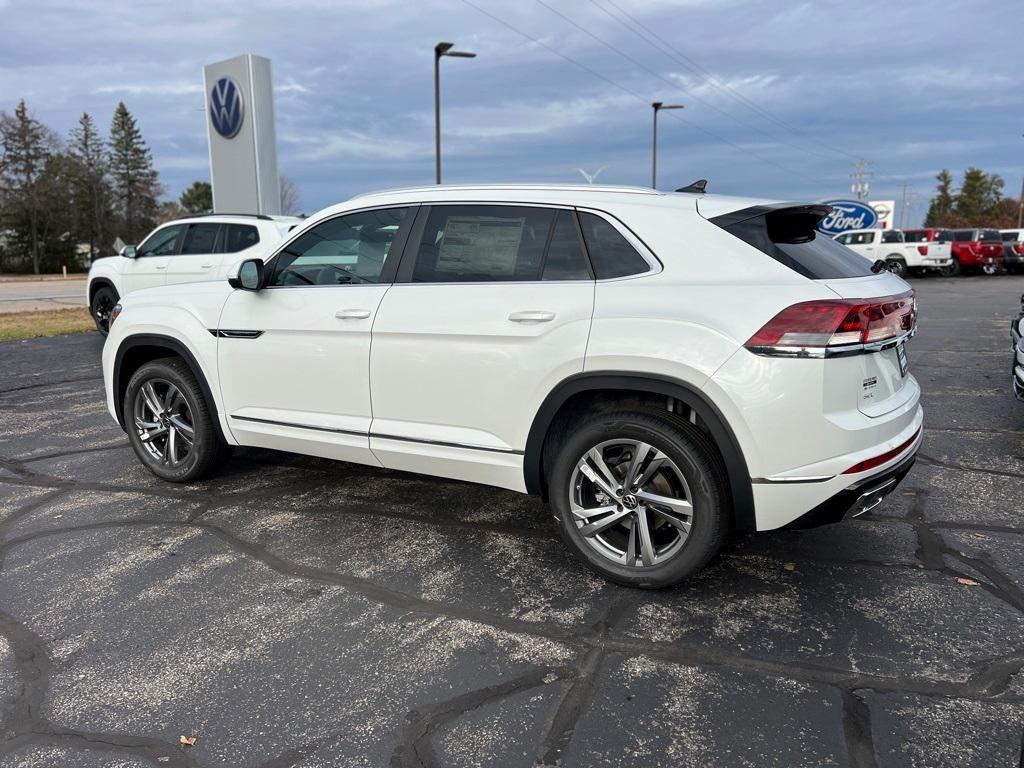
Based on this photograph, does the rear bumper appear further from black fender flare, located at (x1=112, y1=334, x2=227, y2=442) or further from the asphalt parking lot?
black fender flare, located at (x1=112, y1=334, x2=227, y2=442)

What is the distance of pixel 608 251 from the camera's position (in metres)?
3.52

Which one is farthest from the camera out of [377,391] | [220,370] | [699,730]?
[220,370]

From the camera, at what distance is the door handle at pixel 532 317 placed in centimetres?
351

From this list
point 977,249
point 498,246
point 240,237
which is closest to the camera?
point 498,246

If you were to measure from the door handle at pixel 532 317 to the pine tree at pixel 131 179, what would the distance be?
266 feet

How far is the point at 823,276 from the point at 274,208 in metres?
17.4

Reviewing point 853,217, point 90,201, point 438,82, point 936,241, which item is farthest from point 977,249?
point 90,201

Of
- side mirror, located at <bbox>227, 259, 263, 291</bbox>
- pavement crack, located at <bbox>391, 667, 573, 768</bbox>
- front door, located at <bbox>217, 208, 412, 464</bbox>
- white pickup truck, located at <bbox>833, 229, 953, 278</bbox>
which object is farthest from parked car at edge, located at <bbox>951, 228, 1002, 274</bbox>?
pavement crack, located at <bbox>391, 667, 573, 768</bbox>

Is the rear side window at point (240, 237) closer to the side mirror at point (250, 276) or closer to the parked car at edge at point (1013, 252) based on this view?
the side mirror at point (250, 276)

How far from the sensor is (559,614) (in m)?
3.35

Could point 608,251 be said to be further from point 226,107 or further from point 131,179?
point 131,179

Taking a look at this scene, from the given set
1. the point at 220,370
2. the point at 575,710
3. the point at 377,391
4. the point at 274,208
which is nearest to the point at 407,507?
the point at 377,391

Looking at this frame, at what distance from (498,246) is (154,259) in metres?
10.5

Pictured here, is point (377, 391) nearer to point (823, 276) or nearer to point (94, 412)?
point (823, 276)
